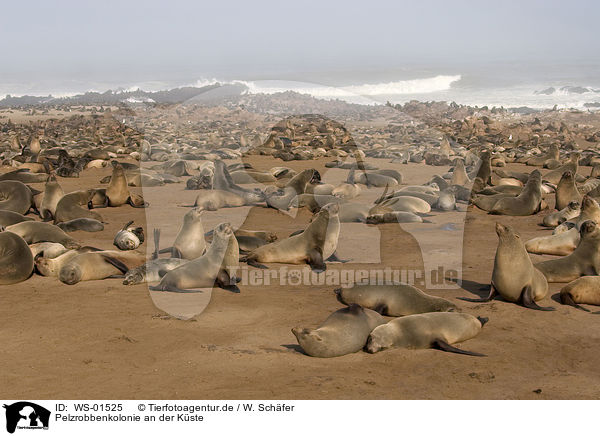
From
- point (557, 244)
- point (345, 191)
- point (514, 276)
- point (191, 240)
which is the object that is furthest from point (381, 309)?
point (345, 191)

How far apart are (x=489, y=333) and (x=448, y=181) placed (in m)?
7.66

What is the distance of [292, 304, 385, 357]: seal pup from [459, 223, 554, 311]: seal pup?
148cm

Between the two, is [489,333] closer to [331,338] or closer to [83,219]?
[331,338]

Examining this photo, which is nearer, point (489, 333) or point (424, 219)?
point (489, 333)

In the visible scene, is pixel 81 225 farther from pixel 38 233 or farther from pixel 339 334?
pixel 339 334

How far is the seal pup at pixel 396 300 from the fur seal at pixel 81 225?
4.22 metres

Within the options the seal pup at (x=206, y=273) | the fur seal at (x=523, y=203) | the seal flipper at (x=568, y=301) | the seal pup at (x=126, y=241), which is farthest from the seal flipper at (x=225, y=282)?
the fur seal at (x=523, y=203)

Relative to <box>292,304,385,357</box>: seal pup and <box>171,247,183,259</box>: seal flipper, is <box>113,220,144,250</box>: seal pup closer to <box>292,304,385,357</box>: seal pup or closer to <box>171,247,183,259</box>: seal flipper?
<box>171,247,183,259</box>: seal flipper

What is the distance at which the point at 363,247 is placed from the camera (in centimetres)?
762

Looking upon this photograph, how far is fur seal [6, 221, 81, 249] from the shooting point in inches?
287

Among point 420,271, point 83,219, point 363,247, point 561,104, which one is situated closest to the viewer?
point 420,271

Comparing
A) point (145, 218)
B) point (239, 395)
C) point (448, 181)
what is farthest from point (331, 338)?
point (448, 181)

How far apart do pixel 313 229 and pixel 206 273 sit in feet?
4.64
